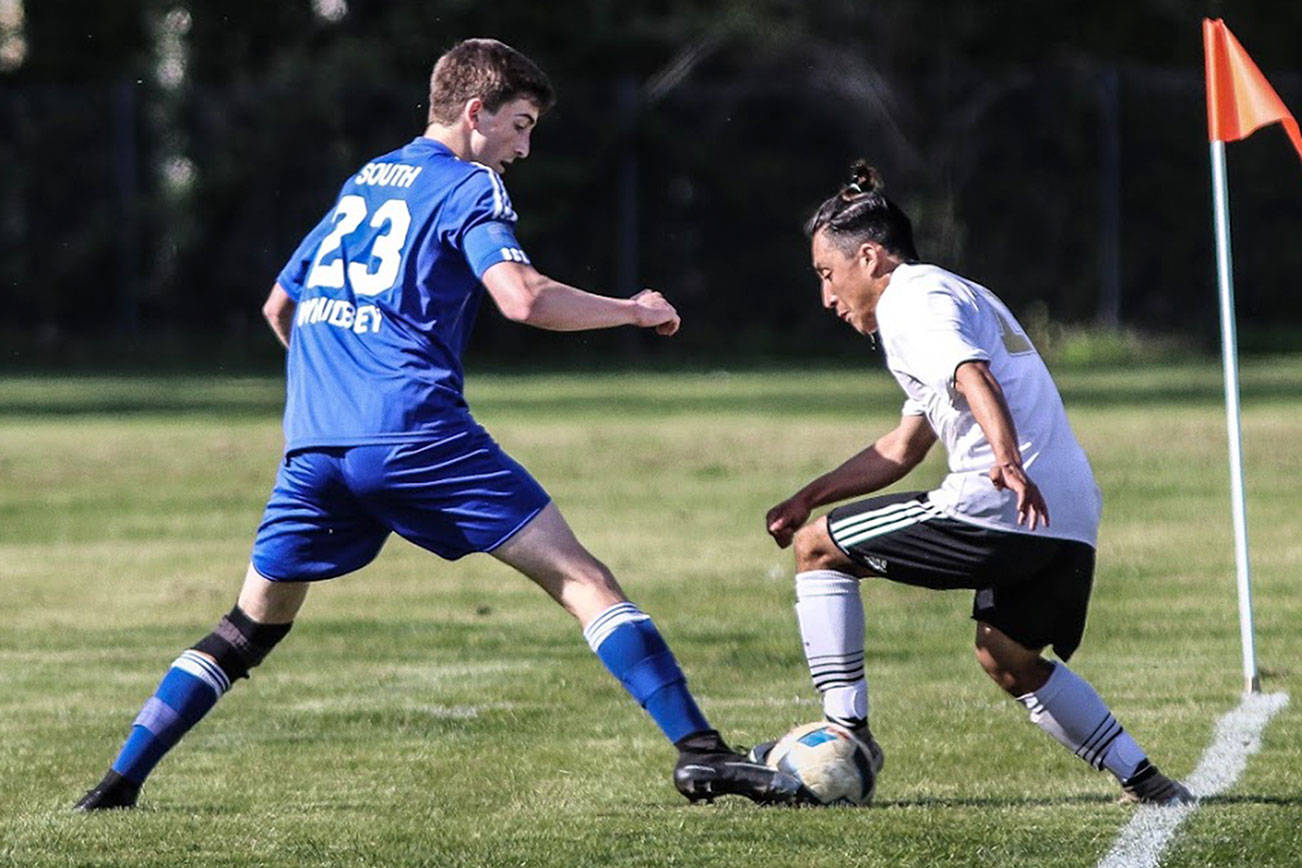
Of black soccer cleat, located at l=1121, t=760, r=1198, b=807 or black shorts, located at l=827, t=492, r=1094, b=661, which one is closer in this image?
black shorts, located at l=827, t=492, r=1094, b=661

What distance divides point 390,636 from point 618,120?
807 inches

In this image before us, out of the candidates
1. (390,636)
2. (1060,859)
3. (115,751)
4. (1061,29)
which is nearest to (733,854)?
(1060,859)

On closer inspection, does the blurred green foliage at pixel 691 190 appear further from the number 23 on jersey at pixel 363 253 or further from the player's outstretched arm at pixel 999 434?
the player's outstretched arm at pixel 999 434

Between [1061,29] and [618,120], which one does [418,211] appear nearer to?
[618,120]

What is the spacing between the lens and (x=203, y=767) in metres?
7.66

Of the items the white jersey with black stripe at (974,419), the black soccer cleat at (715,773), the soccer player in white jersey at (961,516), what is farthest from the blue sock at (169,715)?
the white jersey with black stripe at (974,419)

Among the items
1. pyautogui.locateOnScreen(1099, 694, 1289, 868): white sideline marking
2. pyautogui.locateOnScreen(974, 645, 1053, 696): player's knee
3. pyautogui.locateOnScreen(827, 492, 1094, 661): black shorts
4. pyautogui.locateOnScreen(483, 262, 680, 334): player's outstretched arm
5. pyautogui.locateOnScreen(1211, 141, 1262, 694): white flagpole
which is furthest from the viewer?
pyautogui.locateOnScreen(1211, 141, 1262, 694): white flagpole

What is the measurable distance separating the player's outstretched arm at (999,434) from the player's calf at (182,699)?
188cm

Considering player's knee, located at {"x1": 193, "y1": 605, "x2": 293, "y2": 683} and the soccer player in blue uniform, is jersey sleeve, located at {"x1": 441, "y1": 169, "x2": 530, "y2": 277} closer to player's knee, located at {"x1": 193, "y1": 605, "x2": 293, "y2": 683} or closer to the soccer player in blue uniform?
the soccer player in blue uniform

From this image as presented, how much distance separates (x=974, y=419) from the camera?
659cm

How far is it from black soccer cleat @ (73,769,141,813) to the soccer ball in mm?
1616

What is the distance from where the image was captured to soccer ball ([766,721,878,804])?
22.1 feet

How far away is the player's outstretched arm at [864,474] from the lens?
695 centimetres

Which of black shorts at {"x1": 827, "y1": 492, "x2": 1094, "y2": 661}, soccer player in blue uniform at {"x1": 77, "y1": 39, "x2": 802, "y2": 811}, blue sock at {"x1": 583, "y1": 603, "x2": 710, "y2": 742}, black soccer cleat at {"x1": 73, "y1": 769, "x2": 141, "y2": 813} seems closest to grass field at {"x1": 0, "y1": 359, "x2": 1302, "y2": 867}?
black soccer cleat at {"x1": 73, "y1": 769, "x2": 141, "y2": 813}
